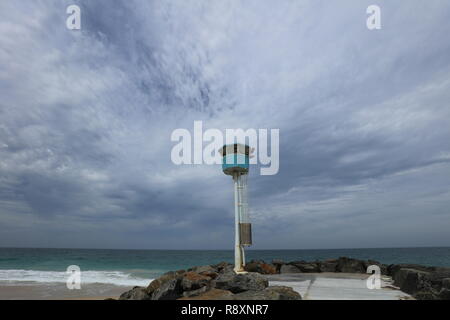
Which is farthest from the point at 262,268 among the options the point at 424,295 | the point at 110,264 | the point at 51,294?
the point at 110,264

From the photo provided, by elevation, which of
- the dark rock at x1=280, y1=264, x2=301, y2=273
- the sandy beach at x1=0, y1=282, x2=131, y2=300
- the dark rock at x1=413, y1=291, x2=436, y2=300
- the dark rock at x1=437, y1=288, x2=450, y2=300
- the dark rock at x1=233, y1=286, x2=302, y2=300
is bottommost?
the sandy beach at x1=0, y1=282, x2=131, y2=300

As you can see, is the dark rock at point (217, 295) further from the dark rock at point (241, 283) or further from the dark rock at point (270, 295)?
the dark rock at point (241, 283)

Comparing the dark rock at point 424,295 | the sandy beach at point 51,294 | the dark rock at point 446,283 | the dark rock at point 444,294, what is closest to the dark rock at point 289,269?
the dark rock at point 424,295

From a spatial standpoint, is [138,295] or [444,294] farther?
[138,295]

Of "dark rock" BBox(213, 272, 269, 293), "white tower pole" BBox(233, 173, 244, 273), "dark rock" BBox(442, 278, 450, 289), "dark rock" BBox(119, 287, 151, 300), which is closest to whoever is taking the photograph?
"dark rock" BBox(442, 278, 450, 289)

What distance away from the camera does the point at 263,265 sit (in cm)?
1708

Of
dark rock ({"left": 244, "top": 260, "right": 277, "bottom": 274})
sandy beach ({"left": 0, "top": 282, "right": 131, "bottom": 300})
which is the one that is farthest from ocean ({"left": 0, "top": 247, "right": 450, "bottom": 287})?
dark rock ({"left": 244, "top": 260, "right": 277, "bottom": 274})

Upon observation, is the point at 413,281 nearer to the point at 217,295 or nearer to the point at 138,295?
the point at 217,295

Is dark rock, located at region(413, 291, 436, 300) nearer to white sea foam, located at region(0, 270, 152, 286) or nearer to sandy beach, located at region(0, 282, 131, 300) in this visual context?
sandy beach, located at region(0, 282, 131, 300)

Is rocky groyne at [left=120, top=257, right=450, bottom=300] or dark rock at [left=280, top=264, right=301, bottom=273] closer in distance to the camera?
rocky groyne at [left=120, top=257, right=450, bottom=300]

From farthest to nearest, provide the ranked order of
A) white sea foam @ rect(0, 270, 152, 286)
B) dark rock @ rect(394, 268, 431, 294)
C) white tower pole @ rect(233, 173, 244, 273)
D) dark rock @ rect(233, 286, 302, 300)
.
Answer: white sea foam @ rect(0, 270, 152, 286)
white tower pole @ rect(233, 173, 244, 273)
dark rock @ rect(394, 268, 431, 294)
dark rock @ rect(233, 286, 302, 300)

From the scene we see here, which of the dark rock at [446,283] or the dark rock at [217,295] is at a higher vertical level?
the dark rock at [446,283]
